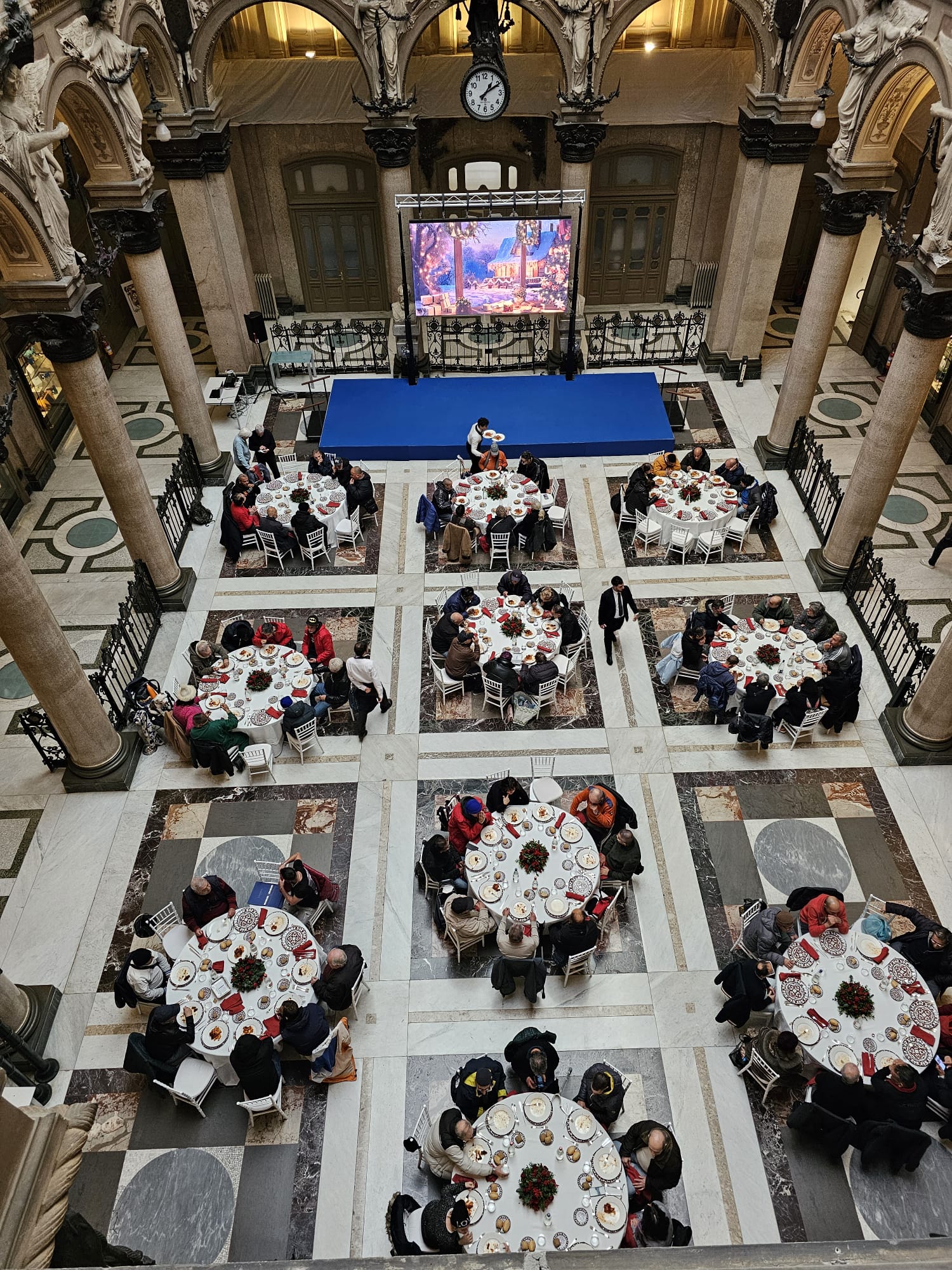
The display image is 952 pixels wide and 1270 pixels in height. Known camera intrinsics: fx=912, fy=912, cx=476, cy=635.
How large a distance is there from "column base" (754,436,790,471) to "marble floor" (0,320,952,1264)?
0.49 meters

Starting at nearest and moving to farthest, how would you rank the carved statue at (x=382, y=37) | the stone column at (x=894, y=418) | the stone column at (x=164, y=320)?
the stone column at (x=894, y=418) < the stone column at (x=164, y=320) < the carved statue at (x=382, y=37)

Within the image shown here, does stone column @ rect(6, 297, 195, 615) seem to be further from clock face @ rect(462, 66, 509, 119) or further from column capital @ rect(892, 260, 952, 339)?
column capital @ rect(892, 260, 952, 339)

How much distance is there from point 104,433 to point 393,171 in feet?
26.7

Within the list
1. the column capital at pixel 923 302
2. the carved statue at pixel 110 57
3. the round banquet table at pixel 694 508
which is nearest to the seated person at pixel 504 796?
the round banquet table at pixel 694 508

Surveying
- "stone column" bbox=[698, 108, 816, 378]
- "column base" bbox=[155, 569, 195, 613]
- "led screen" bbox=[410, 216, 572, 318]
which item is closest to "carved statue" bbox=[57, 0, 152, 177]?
"led screen" bbox=[410, 216, 572, 318]

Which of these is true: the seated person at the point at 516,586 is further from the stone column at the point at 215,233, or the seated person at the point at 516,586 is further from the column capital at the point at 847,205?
the stone column at the point at 215,233

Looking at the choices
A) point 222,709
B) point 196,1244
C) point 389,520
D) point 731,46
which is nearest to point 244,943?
point 196,1244

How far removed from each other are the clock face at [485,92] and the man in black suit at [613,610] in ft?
26.1

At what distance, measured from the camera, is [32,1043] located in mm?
8562

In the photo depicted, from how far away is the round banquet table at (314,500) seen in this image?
14070 mm

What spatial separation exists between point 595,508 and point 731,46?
10.3 m

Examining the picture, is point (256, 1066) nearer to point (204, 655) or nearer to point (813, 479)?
point (204, 655)

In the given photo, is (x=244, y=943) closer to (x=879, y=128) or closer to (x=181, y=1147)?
(x=181, y=1147)

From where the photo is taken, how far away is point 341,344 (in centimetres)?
1944
